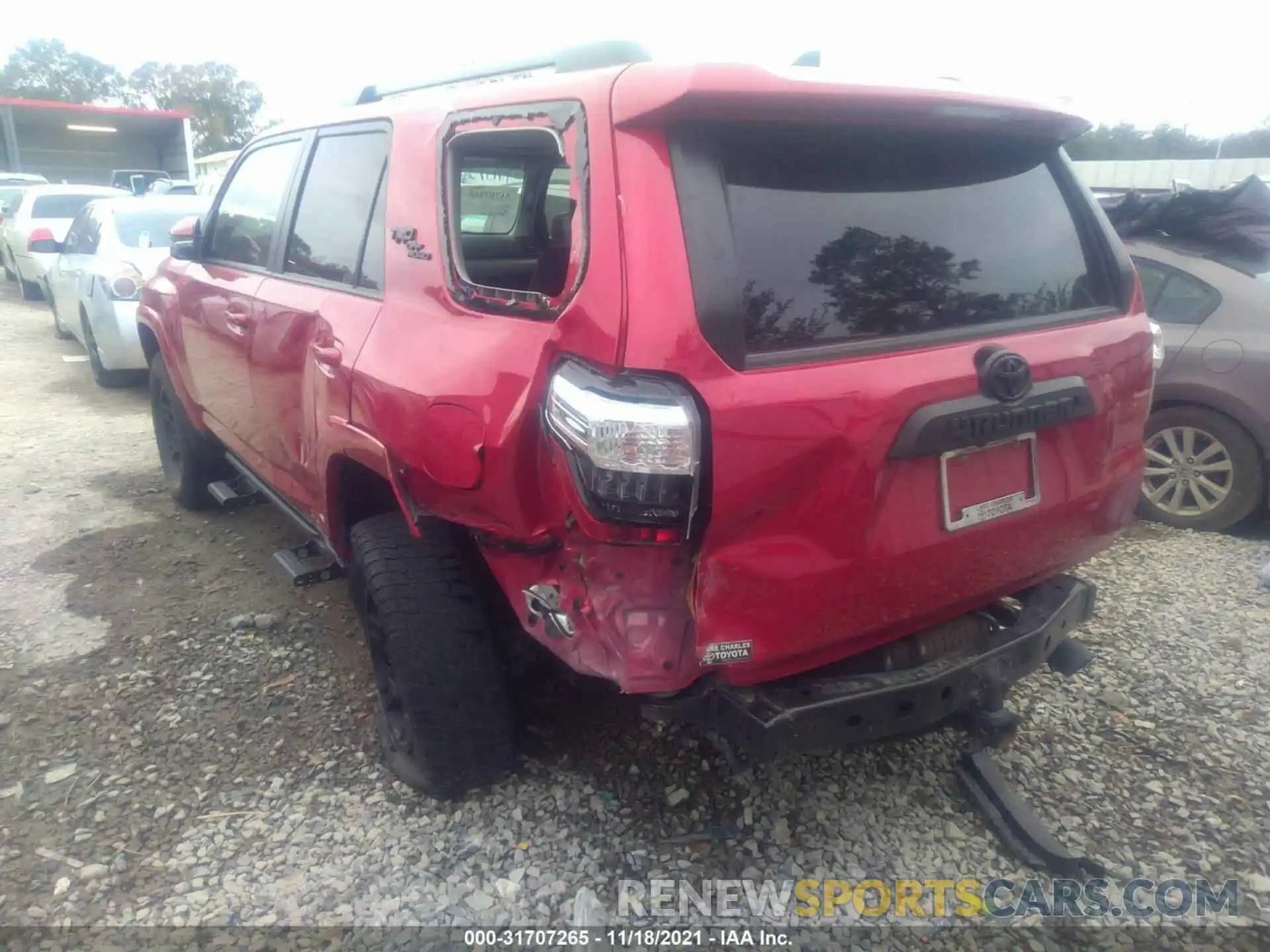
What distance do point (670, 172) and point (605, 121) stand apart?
20 centimetres

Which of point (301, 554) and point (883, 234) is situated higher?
point (883, 234)

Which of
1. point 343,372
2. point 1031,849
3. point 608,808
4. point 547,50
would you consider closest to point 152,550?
point 343,372

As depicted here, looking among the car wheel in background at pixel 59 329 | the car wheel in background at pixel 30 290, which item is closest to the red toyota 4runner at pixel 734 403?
the car wheel in background at pixel 59 329

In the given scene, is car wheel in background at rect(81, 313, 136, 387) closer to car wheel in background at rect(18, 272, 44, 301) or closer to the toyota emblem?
car wheel in background at rect(18, 272, 44, 301)

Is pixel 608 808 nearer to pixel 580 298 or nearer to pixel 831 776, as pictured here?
pixel 831 776

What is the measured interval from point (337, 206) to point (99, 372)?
241 inches

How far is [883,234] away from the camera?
2.14 m

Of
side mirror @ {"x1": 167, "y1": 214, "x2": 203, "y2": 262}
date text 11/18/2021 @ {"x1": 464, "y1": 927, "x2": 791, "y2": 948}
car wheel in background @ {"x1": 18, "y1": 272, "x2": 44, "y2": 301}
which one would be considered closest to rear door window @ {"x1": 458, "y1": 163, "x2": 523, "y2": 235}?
side mirror @ {"x1": 167, "y1": 214, "x2": 203, "y2": 262}

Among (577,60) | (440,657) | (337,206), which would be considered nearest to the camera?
(577,60)

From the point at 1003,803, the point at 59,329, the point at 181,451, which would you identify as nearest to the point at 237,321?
the point at 181,451

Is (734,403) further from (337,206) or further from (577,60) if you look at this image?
(337,206)

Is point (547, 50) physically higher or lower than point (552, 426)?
higher

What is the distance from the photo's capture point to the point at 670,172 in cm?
190

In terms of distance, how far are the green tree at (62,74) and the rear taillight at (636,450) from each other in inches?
2922
